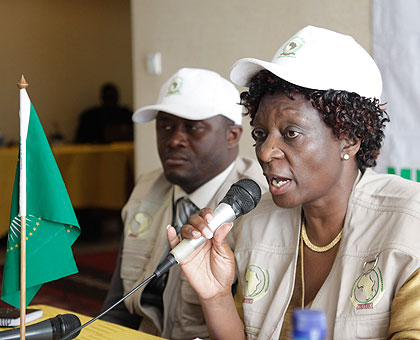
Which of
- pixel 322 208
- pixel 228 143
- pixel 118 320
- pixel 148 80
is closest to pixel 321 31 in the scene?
pixel 322 208

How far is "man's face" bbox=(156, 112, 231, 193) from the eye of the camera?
273 cm

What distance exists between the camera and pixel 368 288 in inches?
66.1

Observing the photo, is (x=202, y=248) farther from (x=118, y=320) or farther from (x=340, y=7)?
(x=340, y=7)

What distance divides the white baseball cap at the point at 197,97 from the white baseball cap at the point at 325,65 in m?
0.87

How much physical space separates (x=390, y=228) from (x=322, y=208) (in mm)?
246

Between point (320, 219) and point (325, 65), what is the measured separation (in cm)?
45

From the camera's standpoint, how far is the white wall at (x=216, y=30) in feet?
10.8

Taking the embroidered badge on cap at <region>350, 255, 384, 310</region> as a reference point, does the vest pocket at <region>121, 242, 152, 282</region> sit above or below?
→ below

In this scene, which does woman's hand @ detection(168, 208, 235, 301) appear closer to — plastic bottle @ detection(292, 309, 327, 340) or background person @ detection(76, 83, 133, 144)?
plastic bottle @ detection(292, 309, 327, 340)

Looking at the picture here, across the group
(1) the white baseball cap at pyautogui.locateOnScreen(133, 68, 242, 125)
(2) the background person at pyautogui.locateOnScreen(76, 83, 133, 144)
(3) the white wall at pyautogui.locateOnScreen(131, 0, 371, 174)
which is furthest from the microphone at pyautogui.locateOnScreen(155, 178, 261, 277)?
(2) the background person at pyautogui.locateOnScreen(76, 83, 133, 144)

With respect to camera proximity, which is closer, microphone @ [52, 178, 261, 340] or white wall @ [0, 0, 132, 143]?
microphone @ [52, 178, 261, 340]

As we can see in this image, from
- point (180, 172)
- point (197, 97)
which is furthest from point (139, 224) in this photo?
point (197, 97)

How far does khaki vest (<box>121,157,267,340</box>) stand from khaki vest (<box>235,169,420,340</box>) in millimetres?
505

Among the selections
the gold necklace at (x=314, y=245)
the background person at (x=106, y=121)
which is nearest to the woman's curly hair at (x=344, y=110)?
the gold necklace at (x=314, y=245)
